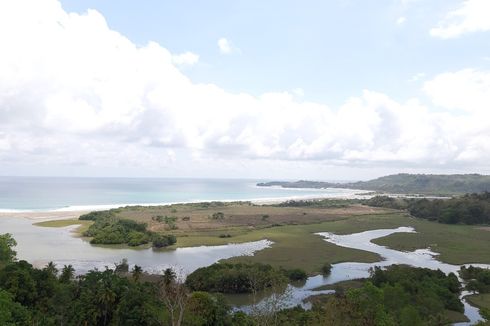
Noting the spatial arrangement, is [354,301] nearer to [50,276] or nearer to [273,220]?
[50,276]

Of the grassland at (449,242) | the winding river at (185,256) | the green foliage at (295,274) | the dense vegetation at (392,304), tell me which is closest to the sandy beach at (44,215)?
the winding river at (185,256)

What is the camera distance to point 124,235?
93.4 meters

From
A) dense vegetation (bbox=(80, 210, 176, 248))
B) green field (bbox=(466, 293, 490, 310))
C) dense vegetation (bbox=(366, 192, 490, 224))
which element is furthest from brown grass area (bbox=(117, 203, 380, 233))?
green field (bbox=(466, 293, 490, 310))

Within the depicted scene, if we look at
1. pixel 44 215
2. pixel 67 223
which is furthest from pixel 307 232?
pixel 44 215

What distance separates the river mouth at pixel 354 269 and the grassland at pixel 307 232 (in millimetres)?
2770

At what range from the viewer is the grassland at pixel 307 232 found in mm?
77750

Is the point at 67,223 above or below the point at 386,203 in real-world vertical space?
above

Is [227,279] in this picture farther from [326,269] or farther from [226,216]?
[226,216]

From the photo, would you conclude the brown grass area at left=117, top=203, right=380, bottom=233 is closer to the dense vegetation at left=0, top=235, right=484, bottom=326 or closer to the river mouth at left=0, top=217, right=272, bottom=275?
the river mouth at left=0, top=217, right=272, bottom=275

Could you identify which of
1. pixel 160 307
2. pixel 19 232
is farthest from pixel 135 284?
pixel 19 232

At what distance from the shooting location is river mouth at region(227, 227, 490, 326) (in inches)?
1967

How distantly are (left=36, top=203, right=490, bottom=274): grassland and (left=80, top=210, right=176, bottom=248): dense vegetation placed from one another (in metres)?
3.55

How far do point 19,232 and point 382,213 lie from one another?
12023 centimetres

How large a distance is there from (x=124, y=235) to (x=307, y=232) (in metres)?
45.7
